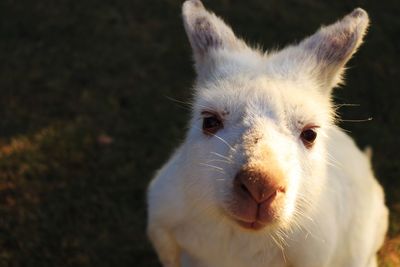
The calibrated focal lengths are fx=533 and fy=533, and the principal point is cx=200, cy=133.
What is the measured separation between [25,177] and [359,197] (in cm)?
248

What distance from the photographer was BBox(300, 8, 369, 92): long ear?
2.54 meters

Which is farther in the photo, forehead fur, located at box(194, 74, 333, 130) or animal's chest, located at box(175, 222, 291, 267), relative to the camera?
animal's chest, located at box(175, 222, 291, 267)

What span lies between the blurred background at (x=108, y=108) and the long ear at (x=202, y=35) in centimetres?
166

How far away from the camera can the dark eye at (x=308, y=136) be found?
2.34 m

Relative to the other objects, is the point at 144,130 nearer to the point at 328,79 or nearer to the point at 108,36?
the point at 108,36

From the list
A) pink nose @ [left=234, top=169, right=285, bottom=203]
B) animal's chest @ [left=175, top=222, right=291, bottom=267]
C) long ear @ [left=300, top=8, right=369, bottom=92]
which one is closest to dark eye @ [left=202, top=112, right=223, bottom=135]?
pink nose @ [left=234, top=169, right=285, bottom=203]

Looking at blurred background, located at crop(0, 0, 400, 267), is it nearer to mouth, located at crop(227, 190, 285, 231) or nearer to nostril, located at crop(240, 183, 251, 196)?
mouth, located at crop(227, 190, 285, 231)

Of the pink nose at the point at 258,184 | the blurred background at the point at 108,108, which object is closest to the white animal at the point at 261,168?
the pink nose at the point at 258,184

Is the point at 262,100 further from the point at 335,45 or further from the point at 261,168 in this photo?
the point at 335,45

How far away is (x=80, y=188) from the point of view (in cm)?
407

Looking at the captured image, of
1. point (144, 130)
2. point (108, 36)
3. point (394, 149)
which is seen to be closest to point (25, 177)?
point (144, 130)

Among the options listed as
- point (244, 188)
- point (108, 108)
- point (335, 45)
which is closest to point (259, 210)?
point (244, 188)

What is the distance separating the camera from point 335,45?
8.48 feet

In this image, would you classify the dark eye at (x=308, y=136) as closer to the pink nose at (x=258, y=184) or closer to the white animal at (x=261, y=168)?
the white animal at (x=261, y=168)
